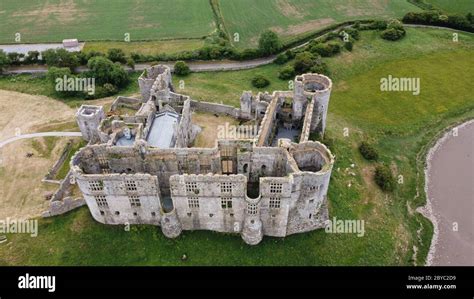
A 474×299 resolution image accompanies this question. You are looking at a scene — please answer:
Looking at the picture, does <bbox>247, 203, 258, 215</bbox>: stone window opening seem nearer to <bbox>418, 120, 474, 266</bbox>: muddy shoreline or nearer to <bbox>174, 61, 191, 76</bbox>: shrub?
<bbox>418, 120, 474, 266</bbox>: muddy shoreline

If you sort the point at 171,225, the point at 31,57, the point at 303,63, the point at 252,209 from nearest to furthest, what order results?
the point at 252,209 < the point at 171,225 < the point at 303,63 < the point at 31,57

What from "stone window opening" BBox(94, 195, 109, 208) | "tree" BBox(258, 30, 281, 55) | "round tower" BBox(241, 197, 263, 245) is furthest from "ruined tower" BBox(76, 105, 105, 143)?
"tree" BBox(258, 30, 281, 55)

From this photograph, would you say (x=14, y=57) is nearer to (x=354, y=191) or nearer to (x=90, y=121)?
(x=90, y=121)

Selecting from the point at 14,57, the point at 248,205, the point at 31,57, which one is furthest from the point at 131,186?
the point at 14,57

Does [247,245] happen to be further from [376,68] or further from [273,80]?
[376,68]

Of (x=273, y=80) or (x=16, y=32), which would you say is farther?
(x=16, y=32)

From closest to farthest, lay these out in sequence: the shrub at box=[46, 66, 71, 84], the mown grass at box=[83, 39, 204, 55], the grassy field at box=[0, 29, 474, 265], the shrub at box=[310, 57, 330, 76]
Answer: the grassy field at box=[0, 29, 474, 265] → the shrub at box=[46, 66, 71, 84] → the shrub at box=[310, 57, 330, 76] → the mown grass at box=[83, 39, 204, 55]

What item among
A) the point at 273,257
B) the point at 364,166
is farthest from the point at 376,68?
the point at 273,257
